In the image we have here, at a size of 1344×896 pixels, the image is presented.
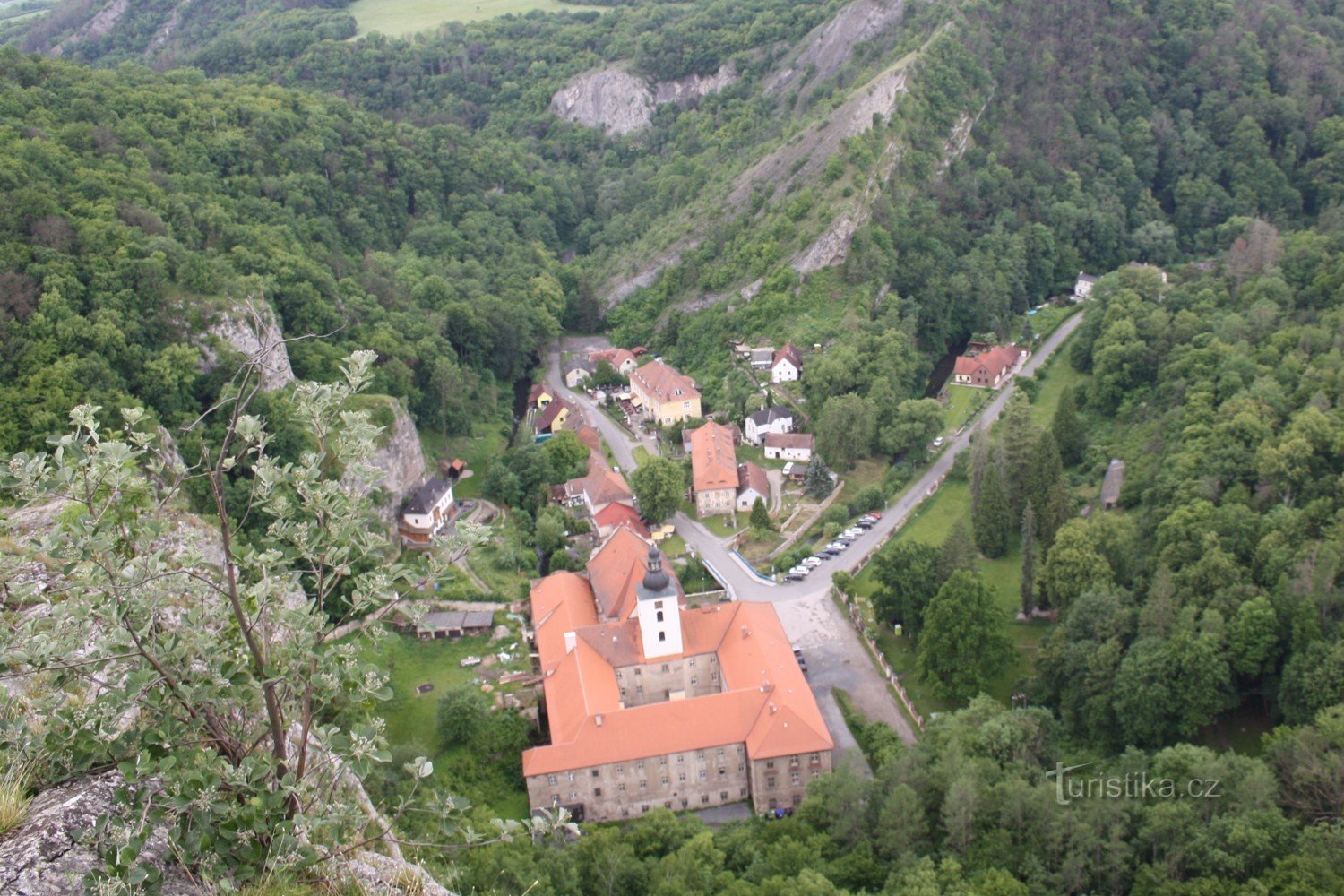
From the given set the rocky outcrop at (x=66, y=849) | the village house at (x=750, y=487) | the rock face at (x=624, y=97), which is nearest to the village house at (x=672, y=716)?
the village house at (x=750, y=487)

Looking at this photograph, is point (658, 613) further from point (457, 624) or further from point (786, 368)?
point (786, 368)

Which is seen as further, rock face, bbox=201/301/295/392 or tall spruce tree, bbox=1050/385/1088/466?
tall spruce tree, bbox=1050/385/1088/466

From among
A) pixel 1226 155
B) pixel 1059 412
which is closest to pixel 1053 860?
pixel 1059 412

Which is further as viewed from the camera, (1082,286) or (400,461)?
(1082,286)

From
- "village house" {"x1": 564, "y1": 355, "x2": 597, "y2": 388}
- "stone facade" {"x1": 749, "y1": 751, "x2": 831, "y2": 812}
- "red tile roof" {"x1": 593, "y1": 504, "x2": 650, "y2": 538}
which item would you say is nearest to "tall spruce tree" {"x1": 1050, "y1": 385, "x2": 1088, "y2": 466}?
"red tile roof" {"x1": 593, "y1": 504, "x2": 650, "y2": 538}

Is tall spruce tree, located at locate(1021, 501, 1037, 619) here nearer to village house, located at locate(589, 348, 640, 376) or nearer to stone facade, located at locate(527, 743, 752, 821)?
stone facade, located at locate(527, 743, 752, 821)

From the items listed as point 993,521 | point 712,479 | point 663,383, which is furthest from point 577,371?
point 993,521

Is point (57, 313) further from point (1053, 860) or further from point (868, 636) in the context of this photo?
point (1053, 860)
